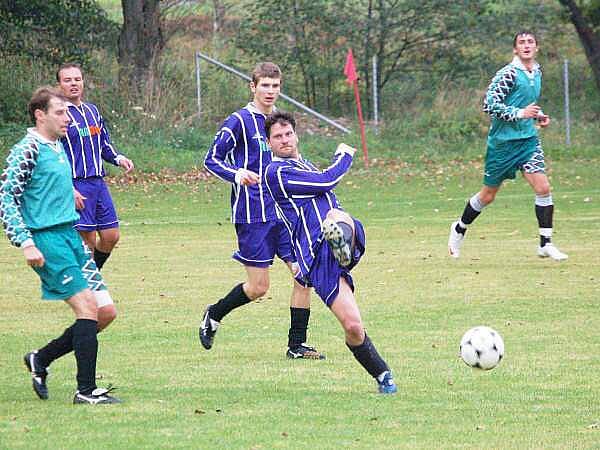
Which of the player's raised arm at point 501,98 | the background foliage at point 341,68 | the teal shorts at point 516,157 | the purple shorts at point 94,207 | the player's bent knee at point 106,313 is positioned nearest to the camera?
the player's bent knee at point 106,313

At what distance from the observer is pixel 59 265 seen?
259 inches

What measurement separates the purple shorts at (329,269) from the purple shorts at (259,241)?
1.49m

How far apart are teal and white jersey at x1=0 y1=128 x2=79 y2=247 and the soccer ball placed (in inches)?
88.7

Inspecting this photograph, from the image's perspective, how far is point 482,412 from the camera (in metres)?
6.26

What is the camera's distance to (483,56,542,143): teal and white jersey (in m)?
12.1

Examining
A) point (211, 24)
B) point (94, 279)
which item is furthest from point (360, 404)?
point (211, 24)

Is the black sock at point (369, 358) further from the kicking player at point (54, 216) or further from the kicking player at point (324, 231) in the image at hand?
the kicking player at point (54, 216)

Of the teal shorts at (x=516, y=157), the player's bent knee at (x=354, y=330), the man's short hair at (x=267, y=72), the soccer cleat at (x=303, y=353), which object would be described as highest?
the man's short hair at (x=267, y=72)

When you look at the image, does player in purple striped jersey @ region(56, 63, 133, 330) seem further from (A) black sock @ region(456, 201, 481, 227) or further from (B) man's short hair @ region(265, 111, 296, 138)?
(A) black sock @ region(456, 201, 481, 227)

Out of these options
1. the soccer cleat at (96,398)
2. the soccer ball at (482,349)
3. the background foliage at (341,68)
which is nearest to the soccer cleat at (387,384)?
the soccer ball at (482,349)

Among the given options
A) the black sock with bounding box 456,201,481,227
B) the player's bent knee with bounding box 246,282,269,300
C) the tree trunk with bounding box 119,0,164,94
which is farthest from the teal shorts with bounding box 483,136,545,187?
the tree trunk with bounding box 119,0,164,94

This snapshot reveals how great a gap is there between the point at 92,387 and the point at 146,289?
4834 mm

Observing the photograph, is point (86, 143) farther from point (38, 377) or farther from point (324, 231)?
point (324, 231)

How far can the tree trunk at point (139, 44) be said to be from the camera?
27.3 m
